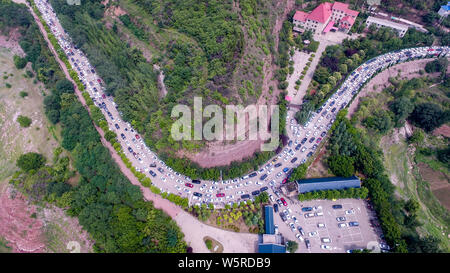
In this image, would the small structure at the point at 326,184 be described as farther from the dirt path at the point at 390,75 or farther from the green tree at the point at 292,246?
the dirt path at the point at 390,75

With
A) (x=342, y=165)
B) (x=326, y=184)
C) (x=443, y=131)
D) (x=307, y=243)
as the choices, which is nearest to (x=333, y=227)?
(x=307, y=243)

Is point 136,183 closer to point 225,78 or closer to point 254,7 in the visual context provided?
point 225,78

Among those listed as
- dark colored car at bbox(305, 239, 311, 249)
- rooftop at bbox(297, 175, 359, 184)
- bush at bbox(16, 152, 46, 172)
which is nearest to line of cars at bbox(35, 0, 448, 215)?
rooftop at bbox(297, 175, 359, 184)

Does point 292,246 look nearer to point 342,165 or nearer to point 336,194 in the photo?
point 336,194

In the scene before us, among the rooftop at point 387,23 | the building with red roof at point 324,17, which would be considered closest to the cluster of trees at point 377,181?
the building with red roof at point 324,17

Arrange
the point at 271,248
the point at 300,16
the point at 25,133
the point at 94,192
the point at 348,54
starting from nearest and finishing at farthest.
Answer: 1. the point at 271,248
2. the point at 94,192
3. the point at 25,133
4. the point at 348,54
5. the point at 300,16

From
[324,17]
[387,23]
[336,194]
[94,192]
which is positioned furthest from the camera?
[387,23]
